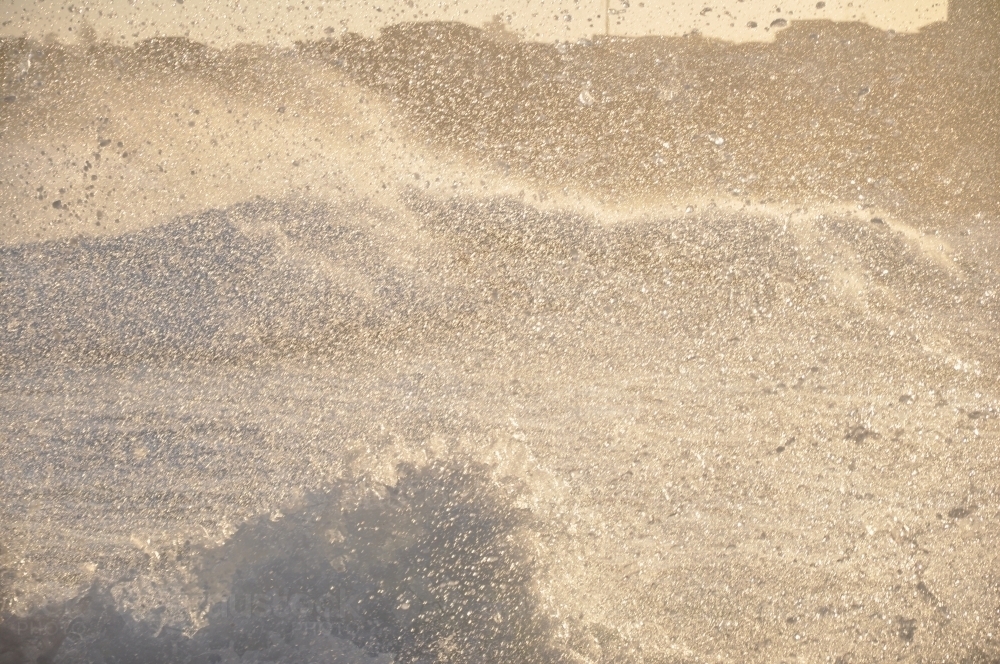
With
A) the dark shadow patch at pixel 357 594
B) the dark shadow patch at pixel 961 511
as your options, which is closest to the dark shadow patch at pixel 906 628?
the dark shadow patch at pixel 961 511

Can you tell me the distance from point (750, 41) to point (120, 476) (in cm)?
231

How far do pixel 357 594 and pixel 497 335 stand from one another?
2.89 ft

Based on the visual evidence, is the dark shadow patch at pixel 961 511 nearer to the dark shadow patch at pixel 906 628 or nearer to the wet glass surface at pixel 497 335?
the wet glass surface at pixel 497 335

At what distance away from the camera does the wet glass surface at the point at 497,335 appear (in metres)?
1.72

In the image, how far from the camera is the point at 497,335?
1748mm

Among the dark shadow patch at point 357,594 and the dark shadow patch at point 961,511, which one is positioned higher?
the dark shadow patch at point 961,511

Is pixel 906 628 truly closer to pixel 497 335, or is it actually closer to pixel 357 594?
pixel 497 335

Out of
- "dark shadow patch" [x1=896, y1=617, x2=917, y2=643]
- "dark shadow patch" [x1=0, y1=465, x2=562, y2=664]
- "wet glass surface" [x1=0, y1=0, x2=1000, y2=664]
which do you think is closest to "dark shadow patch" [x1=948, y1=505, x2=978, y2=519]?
"wet glass surface" [x1=0, y1=0, x2=1000, y2=664]

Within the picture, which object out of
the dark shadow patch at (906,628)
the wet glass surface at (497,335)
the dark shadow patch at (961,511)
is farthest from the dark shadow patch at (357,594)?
the dark shadow patch at (961,511)

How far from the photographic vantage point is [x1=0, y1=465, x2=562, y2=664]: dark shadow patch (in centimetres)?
172

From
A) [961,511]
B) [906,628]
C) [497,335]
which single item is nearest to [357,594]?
[497,335]

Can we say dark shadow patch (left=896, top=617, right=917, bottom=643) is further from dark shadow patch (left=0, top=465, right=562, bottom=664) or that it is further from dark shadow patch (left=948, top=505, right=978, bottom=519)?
dark shadow patch (left=0, top=465, right=562, bottom=664)

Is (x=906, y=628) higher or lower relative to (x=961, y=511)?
lower

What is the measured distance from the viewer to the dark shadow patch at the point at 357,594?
172cm
